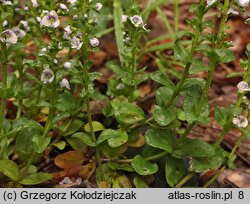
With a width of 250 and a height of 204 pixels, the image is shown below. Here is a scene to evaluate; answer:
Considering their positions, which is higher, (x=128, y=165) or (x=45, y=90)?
(x=45, y=90)

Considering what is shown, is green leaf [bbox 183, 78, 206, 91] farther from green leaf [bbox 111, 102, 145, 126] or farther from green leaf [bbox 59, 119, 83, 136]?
green leaf [bbox 59, 119, 83, 136]

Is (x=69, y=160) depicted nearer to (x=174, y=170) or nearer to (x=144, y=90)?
(x=174, y=170)

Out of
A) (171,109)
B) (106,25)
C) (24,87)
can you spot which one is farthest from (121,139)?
(106,25)

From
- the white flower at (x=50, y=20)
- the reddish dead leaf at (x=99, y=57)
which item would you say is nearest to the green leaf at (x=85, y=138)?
the white flower at (x=50, y=20)

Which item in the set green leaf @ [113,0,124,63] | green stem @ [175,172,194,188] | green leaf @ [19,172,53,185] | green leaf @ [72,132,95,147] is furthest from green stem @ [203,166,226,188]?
green leaf @ [113,0,124,63]

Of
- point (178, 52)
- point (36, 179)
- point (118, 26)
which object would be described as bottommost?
point (36, 179)

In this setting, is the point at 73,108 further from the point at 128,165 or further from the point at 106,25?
the point at 106,25

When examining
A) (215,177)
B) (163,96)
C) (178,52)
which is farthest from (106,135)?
(215,177)
